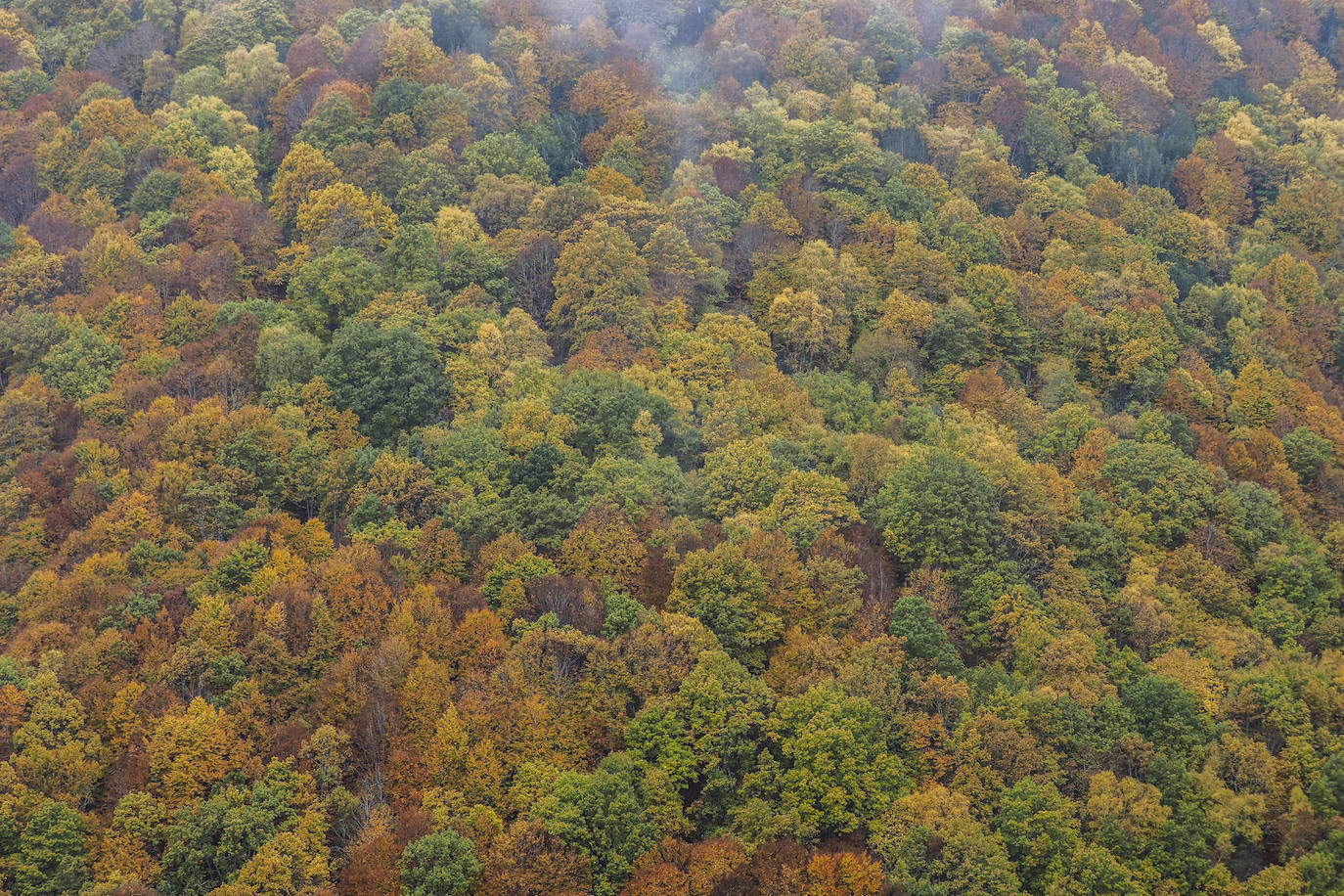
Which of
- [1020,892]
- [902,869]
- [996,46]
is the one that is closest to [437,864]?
[902,869]

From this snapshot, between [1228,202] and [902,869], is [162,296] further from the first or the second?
[1228,202]

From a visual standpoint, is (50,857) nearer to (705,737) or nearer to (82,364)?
(705,737)

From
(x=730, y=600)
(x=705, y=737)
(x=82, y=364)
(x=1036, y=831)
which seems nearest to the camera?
(x=1036, y=831)

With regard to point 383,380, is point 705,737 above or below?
above

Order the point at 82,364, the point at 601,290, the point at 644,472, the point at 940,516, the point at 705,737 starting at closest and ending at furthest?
the point at 705,737 < the point at 940,516 < the point at 644,472 < the point at 82,364 < the point at 601,290

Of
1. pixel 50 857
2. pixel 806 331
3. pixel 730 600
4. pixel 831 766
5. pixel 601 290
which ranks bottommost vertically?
pixel 50 857

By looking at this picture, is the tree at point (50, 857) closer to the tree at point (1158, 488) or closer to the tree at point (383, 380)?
the tree at point (383, 380)

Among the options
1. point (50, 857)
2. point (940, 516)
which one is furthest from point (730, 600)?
point (50, 857)

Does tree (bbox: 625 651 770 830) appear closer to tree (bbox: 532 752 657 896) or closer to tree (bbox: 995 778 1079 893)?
tree (bbox: 532 752 657 896)
